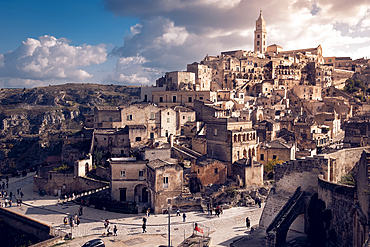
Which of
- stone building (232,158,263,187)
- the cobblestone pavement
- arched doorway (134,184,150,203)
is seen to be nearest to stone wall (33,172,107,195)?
the cobblestone pavement

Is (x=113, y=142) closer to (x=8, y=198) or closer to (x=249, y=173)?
(x=8, y=198)

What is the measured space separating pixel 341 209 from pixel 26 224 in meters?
29.2

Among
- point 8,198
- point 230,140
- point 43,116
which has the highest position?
point 43,116

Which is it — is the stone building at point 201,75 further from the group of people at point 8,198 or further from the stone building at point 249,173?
the group of people at point 8,198

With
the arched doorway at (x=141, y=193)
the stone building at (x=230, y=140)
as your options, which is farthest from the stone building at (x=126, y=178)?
the stone building at (x=230, y=140)

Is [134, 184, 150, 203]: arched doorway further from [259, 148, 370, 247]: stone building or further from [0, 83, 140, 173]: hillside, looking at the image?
[0, 83, 140, 173]: hillside

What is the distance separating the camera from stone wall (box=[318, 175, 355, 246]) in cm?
1502

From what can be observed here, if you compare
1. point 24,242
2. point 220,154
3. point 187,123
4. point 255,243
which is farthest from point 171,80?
point 255,243

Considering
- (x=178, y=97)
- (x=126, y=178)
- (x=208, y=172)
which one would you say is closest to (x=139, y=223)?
(x=126, y=178)

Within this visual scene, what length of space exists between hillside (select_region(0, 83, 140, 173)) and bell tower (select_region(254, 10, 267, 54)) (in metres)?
48.8

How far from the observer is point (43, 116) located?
9881cm

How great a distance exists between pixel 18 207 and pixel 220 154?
23635 millimetres

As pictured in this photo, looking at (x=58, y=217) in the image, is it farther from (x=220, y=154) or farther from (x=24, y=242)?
(x=220, y=154)

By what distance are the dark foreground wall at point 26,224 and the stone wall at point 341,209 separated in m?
23.4
